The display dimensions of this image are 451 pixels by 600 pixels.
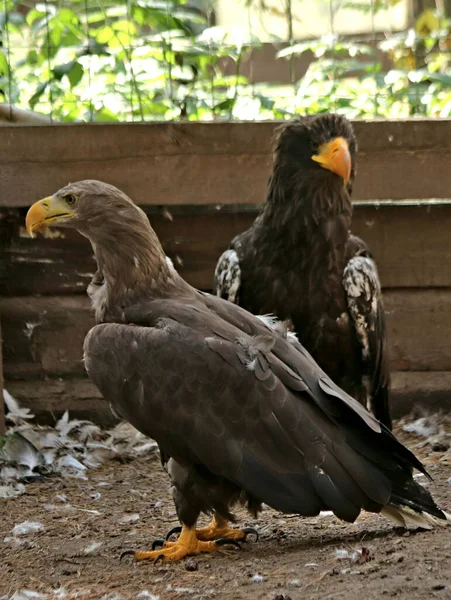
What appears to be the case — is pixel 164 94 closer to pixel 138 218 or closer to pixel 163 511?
pixel 138 218

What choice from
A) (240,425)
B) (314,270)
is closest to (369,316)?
(314,270)

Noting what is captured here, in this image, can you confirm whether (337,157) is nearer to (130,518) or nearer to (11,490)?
(130,518)

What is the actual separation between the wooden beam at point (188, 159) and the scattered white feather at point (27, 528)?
73.3 inches

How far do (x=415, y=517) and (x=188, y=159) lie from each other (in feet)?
8.13

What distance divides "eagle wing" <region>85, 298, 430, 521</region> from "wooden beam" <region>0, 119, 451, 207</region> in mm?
1805

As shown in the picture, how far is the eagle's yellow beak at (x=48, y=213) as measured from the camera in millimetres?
3922

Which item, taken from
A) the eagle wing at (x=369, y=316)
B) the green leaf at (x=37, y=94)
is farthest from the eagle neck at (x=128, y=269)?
the green leaf at (x=37, y=94)

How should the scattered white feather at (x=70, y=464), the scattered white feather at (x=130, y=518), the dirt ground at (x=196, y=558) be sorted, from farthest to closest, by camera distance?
the scattered white feather at (x=70, y=464), the scattered white feather at (x=130, y=518), the dirt ground at (x=196, y=558)

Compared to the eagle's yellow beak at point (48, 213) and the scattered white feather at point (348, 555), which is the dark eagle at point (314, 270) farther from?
the scattered white feather at point (348, 555)

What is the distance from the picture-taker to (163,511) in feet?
14.0

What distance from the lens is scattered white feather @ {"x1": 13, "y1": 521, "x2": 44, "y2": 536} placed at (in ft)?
12.9

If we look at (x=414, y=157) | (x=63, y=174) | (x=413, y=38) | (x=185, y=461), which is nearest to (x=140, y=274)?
(x=185, y=461)

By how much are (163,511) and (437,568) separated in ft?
5.14

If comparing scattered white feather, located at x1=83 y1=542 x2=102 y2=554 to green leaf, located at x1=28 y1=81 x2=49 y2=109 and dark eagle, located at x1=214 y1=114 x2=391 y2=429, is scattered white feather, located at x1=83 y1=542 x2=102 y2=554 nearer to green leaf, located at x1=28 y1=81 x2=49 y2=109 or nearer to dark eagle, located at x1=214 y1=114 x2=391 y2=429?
dark eagle, located at x1=214 y1=114 x2=391 y2=429
